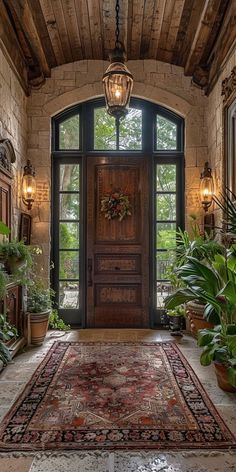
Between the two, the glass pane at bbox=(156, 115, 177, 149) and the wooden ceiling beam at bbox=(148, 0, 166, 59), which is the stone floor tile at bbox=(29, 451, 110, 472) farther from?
the wooden ceiling beam at bbox=(148, 0, 166, 59)

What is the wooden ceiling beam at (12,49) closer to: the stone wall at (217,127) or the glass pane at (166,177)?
the glass pane at (166,177)

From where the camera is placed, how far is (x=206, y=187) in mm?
4316

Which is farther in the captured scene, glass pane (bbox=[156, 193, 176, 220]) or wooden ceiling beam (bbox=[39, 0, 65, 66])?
glass pane (bbox=[156, 193, 176, 220])

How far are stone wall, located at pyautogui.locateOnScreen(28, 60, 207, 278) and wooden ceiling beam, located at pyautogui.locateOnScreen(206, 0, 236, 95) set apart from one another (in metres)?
0.45

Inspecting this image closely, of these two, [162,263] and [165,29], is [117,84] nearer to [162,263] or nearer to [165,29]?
[165,29]

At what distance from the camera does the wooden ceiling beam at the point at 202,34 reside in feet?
11.1

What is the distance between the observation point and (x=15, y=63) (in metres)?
3.90

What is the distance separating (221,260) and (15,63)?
333cm

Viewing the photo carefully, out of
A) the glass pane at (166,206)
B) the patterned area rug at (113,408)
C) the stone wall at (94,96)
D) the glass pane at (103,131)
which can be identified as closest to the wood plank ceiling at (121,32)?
the stone wall at (94,96)

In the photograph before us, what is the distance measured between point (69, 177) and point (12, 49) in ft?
5.59

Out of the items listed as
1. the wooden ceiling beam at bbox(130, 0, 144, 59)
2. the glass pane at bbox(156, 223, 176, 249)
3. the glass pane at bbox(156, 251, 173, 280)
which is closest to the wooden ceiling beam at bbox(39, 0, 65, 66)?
the wooden ceiling beam at bbox(130, 0, 144, 59)

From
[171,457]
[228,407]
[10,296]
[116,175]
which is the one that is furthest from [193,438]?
[116,175]

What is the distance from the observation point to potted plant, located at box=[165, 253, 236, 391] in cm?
244

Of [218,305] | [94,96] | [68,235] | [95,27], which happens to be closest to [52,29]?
[95,27]
